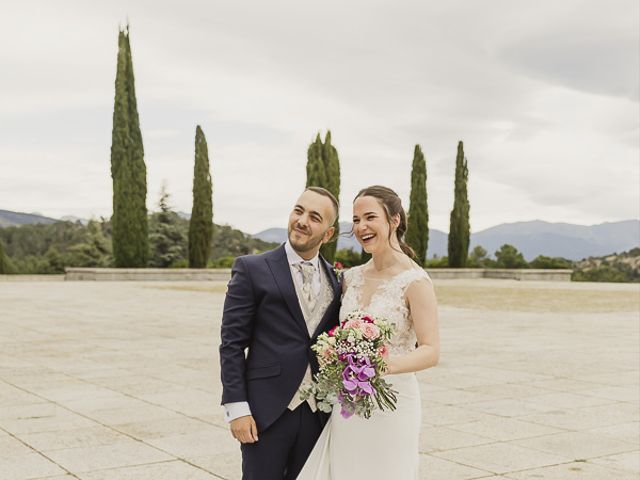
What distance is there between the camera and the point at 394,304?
3.21 meters

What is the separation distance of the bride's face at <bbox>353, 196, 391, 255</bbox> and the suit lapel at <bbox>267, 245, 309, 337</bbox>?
0.33 metres

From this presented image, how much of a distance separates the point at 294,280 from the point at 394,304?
1.40 ft

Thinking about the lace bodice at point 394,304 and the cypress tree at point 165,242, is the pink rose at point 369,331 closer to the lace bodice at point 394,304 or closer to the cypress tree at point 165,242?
the lace bodice at point 394,304

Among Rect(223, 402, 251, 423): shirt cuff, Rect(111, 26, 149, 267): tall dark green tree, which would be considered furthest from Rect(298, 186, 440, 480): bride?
Rect(111, 26, 149, 267): tall dark green tree

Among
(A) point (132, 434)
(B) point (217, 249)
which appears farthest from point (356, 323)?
(B) point (217, 249)

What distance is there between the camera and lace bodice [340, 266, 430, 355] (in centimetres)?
320

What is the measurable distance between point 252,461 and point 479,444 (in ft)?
10.5

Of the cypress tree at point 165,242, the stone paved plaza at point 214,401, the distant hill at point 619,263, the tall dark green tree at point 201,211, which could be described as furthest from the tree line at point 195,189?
the distant hill at point 619,263

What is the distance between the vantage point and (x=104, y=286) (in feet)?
91.5

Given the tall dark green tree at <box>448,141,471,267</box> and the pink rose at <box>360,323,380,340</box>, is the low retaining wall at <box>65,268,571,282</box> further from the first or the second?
the pink rose at <box>360,323,380,340</box>

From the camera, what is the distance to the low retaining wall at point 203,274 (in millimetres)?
32125

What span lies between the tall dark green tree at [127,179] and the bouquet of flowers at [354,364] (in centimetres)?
3127

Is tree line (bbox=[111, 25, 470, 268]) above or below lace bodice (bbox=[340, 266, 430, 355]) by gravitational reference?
above

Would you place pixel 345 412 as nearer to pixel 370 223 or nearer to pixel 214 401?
pixel 370 223
